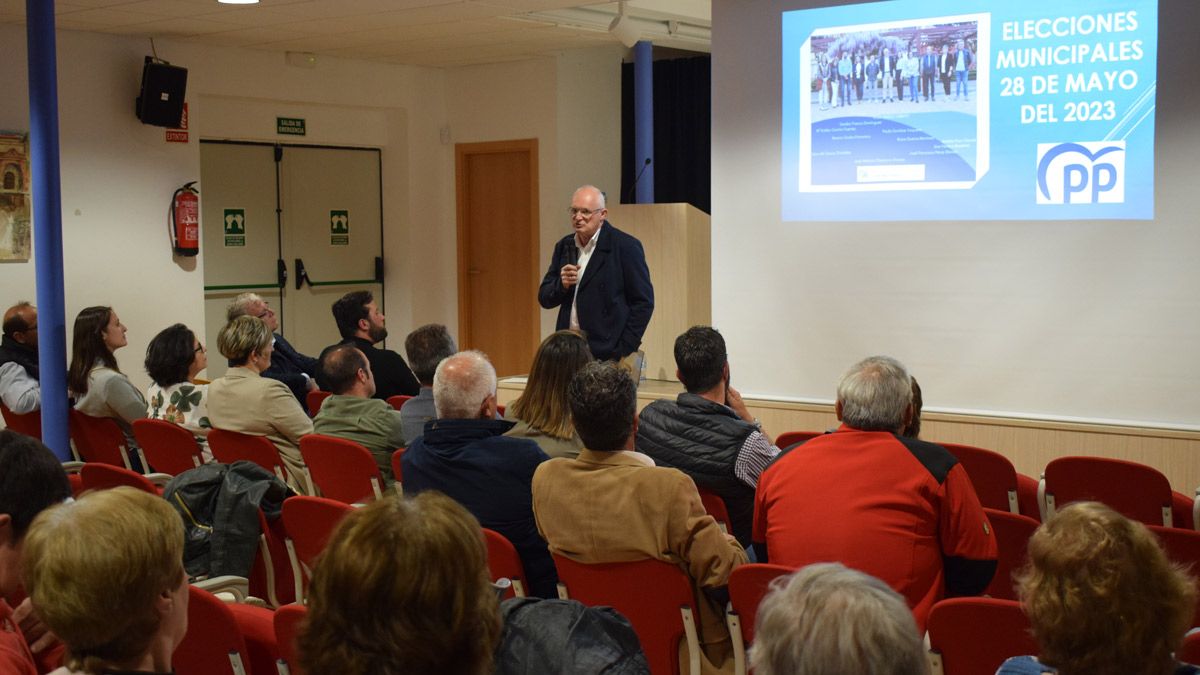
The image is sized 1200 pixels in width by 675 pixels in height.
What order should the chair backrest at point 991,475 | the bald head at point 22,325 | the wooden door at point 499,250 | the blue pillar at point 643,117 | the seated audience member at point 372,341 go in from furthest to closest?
the wooden door at point 499,250 < the blue pillar at point 643,117 < the bald head at point 22,325 < the seated audience member at point 372,341 < the chair backrest at point 991,475

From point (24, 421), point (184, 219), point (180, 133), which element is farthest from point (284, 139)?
point (24, 421)

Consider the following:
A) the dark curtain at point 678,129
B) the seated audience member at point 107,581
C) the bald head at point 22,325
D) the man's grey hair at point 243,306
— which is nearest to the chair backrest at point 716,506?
the seated audience member at point 107,581

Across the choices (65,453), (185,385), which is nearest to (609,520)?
(185,385)

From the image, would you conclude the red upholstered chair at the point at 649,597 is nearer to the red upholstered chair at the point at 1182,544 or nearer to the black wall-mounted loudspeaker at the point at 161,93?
the red upholstered chair at the point at 1182,544

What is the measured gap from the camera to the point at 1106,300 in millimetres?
5879

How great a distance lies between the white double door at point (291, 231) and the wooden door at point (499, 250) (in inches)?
33.6

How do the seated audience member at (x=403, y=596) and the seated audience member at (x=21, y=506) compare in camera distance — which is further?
the seated audience member at (x=21, y=506)

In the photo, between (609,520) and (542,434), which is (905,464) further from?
(542,434)

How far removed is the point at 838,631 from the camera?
1.37 meters

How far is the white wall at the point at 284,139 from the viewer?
28.0 feet

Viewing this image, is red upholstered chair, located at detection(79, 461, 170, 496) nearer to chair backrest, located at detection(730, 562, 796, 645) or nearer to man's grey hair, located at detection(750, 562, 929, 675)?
chair backrest, located at detection(730, 562, 796, 645)

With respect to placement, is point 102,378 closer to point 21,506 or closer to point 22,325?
point 22,325

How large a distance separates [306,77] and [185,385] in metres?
5.20

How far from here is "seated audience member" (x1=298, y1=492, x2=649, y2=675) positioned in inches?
59.4
